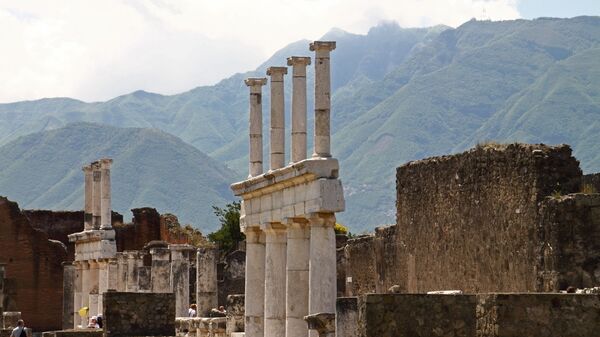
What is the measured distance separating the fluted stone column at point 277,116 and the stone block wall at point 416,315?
82.9 ft

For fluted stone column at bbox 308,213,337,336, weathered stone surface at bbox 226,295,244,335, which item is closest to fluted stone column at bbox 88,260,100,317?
weathered stone surface at bbox 226,295,244,335

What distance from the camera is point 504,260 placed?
33562 mm

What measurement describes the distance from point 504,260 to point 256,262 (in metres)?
6.52

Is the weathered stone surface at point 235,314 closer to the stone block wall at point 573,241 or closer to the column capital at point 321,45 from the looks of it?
the column capital at point 321,45

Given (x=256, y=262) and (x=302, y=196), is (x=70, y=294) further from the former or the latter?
(x=302, y=196)

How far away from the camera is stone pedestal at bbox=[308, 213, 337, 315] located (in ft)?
105

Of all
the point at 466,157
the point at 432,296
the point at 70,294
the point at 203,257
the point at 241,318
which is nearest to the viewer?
the point at 432,296

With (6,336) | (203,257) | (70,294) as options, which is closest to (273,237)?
(6,336)

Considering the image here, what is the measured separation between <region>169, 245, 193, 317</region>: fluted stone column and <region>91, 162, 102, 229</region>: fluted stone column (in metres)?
6.02

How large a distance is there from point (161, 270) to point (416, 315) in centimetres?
4437

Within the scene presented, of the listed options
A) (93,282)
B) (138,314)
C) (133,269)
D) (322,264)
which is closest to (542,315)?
(138,314)

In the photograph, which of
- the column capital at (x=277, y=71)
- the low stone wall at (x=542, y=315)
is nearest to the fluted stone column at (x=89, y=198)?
the column capital at (x=277, y=71)

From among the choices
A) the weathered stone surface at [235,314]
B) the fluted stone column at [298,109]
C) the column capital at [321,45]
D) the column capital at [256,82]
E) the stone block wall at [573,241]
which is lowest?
the weathered stone surface at [235,314]

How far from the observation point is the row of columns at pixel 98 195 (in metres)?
56.9
